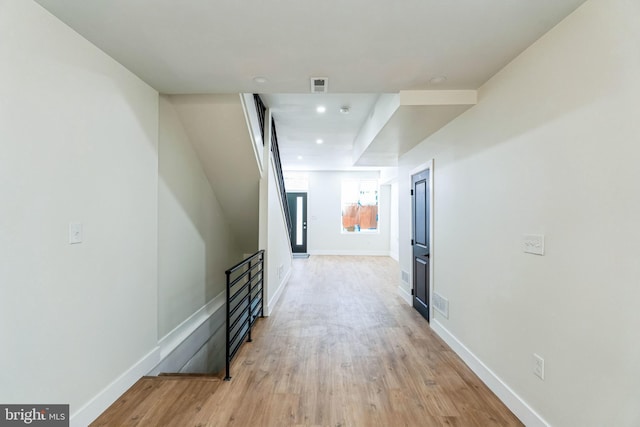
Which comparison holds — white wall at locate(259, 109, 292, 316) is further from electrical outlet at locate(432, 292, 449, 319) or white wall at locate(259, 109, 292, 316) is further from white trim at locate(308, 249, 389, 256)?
white trim at locate(308, 249, 389, 256)

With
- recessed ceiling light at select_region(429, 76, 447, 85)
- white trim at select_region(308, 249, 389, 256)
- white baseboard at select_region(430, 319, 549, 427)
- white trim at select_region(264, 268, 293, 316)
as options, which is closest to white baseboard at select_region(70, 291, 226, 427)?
white trim at select_region(264, 268, 293, 316)

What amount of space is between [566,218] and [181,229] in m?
3.29

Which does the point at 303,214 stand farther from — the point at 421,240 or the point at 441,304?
the point at 441,304

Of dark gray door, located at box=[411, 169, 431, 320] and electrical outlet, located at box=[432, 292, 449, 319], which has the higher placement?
dark gray door, located at box=[411, 169, 431, 320]

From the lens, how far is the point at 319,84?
2.30m

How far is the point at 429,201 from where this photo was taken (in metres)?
3.57

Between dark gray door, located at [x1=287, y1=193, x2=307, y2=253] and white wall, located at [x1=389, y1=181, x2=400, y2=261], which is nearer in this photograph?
white wall, located at [x1=389, y1=181, x2=400, y2=261]

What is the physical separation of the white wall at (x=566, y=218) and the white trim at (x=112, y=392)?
280 cm

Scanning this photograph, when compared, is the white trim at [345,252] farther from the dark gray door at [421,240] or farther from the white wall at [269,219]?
the dark gray door at [421,240]

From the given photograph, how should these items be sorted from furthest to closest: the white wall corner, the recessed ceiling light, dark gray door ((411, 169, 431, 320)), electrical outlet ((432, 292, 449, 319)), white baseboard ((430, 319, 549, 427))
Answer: dark gray door ((411, 169, 431, 320)) < electrical outlet ((432, 292, 449, 319)) < the white wall corner < the recessed ceiling light < white baseboard ((430, 319, 549, 427))

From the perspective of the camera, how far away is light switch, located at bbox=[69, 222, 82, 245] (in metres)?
1.70

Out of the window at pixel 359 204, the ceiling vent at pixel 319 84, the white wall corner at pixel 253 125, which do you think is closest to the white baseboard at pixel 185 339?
the white wall corner at pixel 253 125

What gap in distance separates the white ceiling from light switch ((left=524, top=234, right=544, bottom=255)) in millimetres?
1216

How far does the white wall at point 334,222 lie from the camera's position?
913 centimetres
